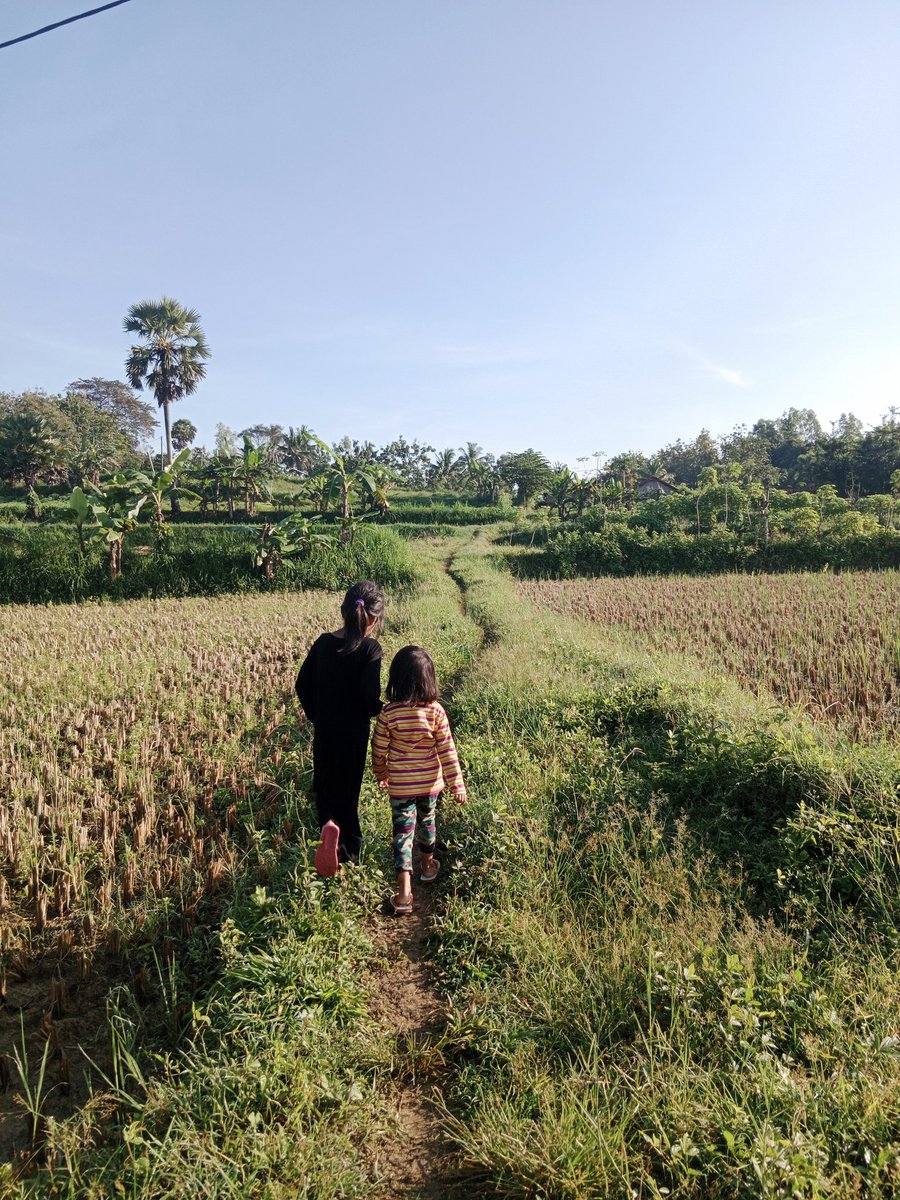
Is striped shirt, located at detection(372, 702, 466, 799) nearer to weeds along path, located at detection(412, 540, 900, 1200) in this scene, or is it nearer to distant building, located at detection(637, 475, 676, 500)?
weeds along path, located at detection(412, 540, 900, 1200)

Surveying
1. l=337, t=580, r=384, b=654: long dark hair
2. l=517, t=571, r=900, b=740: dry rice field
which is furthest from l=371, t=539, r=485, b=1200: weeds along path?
l=517, t=571, r=900, b=740: dry rice field

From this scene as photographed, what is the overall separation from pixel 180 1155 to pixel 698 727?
174 inches

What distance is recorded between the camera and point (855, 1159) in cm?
203

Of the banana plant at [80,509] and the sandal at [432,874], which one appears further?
the banana plant at [80,509]

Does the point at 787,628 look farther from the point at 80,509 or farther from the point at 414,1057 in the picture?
the point at 80,509

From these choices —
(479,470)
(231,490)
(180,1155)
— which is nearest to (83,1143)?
(180,1155)

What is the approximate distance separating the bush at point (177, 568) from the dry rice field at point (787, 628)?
509 cm

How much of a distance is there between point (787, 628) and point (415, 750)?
30.4 feet

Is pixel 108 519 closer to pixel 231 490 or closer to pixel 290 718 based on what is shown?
pixel 290 718

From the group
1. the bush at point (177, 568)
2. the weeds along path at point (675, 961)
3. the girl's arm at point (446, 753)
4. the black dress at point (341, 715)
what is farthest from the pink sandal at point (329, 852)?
the bush at point (177, 568)

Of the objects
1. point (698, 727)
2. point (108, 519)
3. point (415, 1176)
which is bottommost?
point (415, 1176)

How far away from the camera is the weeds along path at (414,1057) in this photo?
212 centimetres

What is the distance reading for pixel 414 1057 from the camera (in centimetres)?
257

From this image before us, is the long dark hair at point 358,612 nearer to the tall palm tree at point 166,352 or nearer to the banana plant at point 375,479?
the banana plant at point 375,479
